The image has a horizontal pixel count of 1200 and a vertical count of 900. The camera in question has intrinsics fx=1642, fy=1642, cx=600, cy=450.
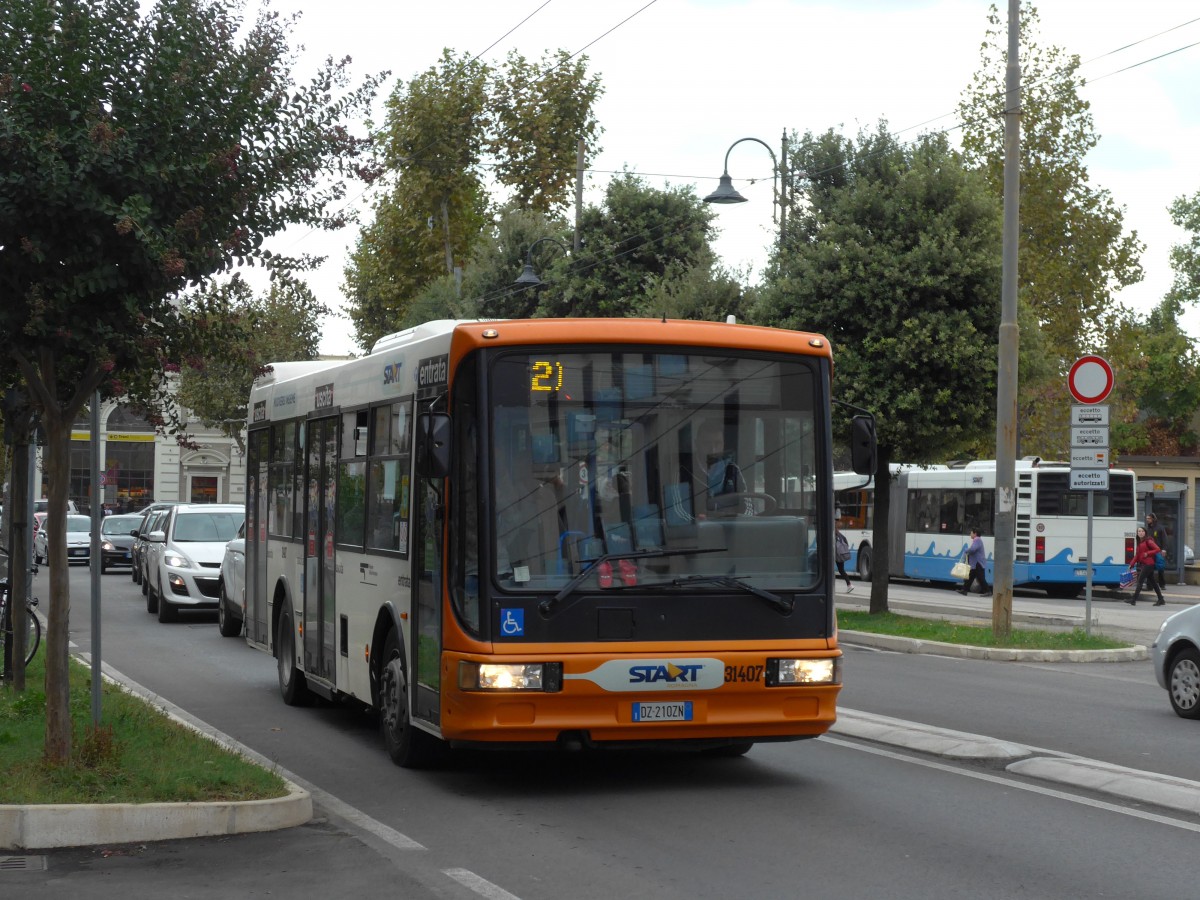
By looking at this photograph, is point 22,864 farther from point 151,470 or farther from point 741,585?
point 151,470

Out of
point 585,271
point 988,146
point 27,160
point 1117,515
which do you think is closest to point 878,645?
point 27,160

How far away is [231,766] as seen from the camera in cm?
924

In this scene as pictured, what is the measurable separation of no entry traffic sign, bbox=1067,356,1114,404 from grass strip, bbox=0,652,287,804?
1313 cm

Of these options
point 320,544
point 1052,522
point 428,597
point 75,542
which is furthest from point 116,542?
point 428,597

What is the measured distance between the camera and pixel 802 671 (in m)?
9.46

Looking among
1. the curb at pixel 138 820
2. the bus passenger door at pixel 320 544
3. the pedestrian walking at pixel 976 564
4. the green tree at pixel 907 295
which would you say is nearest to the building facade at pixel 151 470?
the pedestrian walking at pixel 976 564

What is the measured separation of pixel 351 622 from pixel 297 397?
2910 millimetres

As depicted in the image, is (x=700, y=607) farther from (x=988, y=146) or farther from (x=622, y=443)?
(x=988, y=146)

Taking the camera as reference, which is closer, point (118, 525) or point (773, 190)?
point (773, 190)

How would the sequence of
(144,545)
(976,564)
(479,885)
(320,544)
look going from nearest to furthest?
1. (479,885)
2. (320,544)
3. (144,545)
4. (976,564)

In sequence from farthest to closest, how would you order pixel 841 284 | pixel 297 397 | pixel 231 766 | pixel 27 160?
pixel 841 284, pixel 297 397, pixel 231 766, pixel 27 160

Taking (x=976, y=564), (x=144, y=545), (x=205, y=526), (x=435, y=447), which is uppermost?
(x=435, y=447)

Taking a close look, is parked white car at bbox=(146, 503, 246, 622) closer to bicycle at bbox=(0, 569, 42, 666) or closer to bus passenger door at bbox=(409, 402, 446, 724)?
bicycle at bbox=(0, 569, 42, 666)

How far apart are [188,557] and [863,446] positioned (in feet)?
53.4
